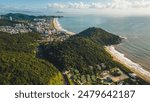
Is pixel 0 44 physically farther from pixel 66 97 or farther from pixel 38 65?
pixel 66 97

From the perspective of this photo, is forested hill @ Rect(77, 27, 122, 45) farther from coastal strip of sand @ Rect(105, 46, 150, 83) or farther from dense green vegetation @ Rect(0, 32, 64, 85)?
dense green vegetation @ Rect(0, 32, 64, 85)

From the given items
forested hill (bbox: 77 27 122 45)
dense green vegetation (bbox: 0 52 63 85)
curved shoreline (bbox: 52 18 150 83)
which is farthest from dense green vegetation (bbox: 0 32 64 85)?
forested hill (bbox: 77 27 122 45)

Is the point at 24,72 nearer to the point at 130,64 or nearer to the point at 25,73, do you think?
the point at 25,73

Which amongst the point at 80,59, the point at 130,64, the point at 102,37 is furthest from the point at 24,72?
A: the point at 102,37

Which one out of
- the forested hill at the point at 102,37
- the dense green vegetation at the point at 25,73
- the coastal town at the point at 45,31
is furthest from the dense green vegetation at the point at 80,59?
the coastal town at the point at 45,31

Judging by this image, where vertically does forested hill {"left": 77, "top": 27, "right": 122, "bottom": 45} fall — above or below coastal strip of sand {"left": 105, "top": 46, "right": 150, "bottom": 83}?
above

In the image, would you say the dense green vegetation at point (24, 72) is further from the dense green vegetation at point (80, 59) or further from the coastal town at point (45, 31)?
the coastal town at point (45, 31)

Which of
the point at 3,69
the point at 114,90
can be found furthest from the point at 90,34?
the point at 114,90

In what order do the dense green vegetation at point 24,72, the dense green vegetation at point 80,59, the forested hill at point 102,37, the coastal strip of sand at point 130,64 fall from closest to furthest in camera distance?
the dense green vegetation at point 24,72, the dense green vegetation at point 80,59, the coastal strip of sand at point 130,64, the forested hill at point 102,37
